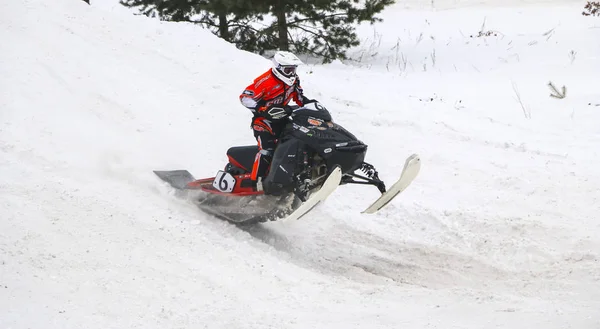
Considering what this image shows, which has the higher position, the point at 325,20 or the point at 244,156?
the point at 325,20

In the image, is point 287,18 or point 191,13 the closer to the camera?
point 287,18

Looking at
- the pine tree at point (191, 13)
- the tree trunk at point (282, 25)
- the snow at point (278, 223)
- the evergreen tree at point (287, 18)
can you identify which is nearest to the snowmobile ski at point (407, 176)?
the snow at point (278, 223)

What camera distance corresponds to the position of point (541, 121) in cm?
1096

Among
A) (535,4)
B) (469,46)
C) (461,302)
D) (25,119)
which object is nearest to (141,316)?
(461,302)

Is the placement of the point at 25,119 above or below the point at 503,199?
above

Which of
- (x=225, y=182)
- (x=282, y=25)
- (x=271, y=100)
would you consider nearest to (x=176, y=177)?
(x=225, y=182)

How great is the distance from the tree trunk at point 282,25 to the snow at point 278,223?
164 centimetres

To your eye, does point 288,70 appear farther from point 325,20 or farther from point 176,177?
point 325,20

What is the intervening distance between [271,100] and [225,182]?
1226 millimetres

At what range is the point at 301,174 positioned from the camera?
23.9 feet

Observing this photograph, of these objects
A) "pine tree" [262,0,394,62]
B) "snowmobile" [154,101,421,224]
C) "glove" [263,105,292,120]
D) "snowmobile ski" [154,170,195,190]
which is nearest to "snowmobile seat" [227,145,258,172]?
"snowmobile" [154,101,421,224]

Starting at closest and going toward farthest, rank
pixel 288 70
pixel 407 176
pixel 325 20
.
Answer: pixel 407 176 → pixel 288 70 → pixel 325 20

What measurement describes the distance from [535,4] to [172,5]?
1148 cm

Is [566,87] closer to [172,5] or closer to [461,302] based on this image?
→ [461,302]
